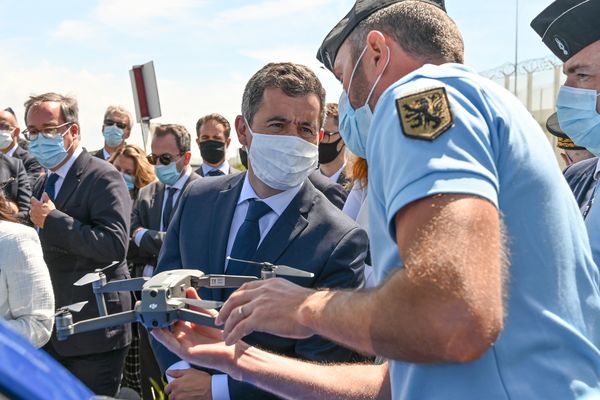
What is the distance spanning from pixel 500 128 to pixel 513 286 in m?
0.33

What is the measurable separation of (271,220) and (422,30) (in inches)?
51.0

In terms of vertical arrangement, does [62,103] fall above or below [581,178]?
above

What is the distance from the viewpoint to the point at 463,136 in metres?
1.34

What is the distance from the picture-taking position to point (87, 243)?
4.53 meters

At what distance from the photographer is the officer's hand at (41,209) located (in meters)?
4.59

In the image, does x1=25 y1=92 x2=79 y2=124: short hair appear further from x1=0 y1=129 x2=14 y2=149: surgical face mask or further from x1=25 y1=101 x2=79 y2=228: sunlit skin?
x1=0 y1=129 x2=14 y2=149: surgical face mask

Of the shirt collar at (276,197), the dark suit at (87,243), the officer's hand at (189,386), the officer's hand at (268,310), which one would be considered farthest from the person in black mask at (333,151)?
the officer's hand at (268,310)

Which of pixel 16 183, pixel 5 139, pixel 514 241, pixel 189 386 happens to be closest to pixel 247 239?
pixel 189 386

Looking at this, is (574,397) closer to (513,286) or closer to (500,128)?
(513,286)

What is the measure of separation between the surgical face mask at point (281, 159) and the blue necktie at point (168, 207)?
3105 millimetres

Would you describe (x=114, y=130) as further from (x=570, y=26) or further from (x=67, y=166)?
(x=570, y=26)

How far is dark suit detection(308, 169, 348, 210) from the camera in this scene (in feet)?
15.3

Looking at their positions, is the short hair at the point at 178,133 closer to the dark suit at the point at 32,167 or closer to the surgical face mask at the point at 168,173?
the surgical face mask at the point at 168,173

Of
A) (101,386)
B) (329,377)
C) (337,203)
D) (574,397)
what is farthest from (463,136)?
(101,386)
